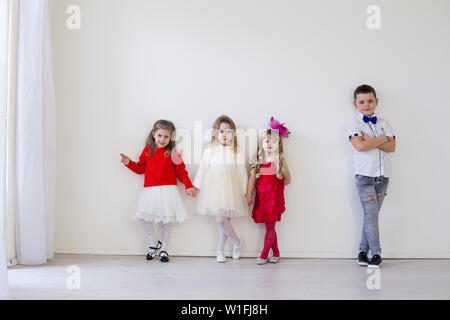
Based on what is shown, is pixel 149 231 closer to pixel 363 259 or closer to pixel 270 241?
pixel 270 241

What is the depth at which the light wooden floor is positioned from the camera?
1993mm

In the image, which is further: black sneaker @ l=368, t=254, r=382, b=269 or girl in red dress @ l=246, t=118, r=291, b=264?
girl in red dress @ l=246, t=118, r=291, b=264

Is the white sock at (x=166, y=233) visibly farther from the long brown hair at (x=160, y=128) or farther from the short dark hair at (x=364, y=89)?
the short dark hair at (x=364, y=89)

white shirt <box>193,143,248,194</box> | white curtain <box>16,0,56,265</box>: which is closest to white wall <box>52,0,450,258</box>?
white shirt <box>193,143,248,194</box>

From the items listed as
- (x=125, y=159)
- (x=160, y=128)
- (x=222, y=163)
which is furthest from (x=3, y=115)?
(x=222, y=163)

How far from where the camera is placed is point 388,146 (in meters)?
2.69

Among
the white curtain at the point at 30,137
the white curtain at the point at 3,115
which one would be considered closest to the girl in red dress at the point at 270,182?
the white curtain at the point at 30,137

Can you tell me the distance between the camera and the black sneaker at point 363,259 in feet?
8.57

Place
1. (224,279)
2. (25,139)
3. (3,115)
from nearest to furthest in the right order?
(3,115) → (224,279) → (25,139)

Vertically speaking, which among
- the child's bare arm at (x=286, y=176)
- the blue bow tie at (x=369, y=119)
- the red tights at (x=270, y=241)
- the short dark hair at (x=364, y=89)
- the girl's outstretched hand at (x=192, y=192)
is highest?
the short dark hair at (x=364, y=89)

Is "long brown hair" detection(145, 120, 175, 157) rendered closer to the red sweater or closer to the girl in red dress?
the red sweater

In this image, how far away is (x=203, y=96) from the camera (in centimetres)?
284

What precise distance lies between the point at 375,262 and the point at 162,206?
1.35 metres

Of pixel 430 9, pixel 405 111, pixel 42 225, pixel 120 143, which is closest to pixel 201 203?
pixel 120 143
